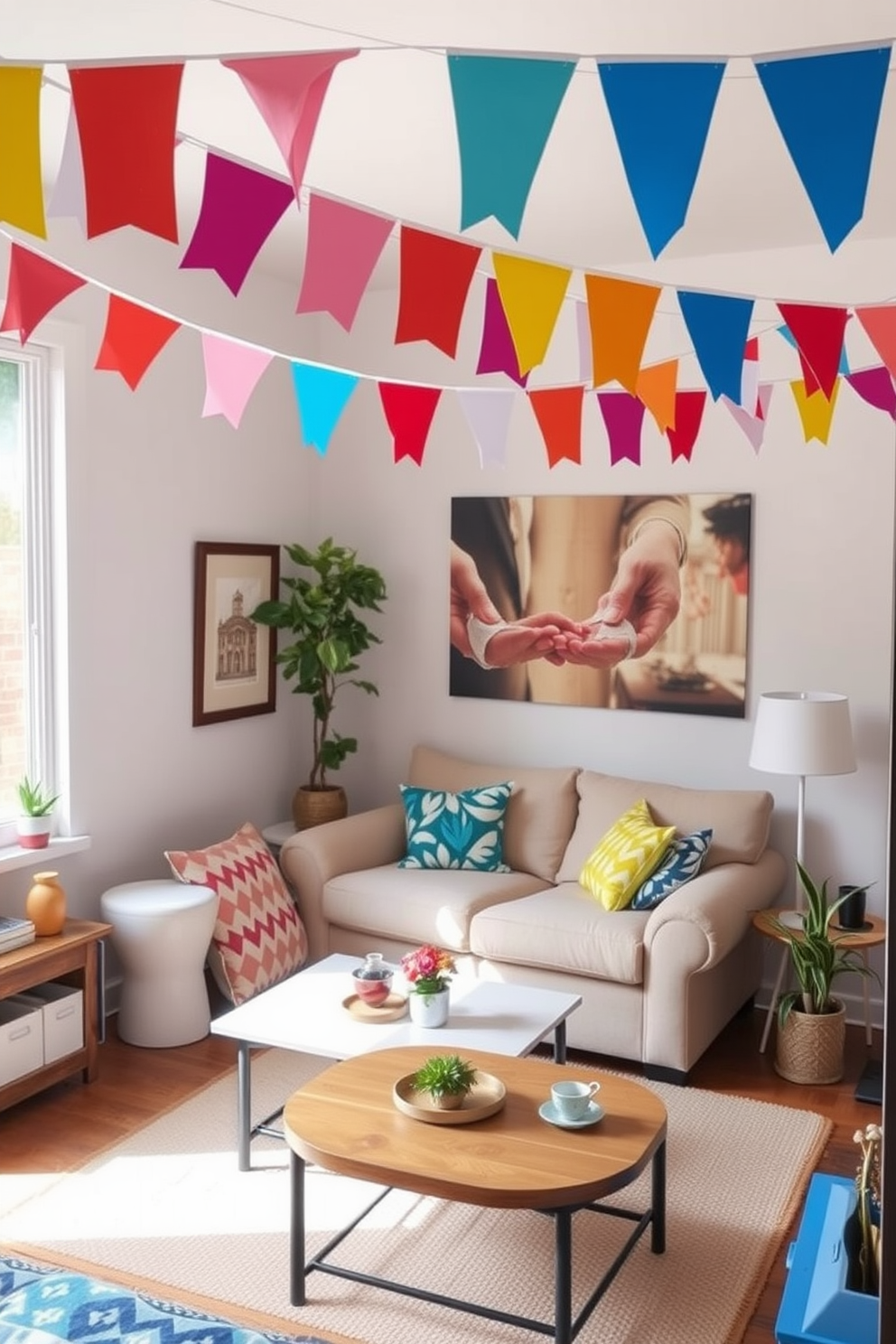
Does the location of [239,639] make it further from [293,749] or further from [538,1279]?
[538,1279]

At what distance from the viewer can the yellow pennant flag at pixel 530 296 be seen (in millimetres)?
2490

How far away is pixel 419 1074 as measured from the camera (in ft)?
9.30

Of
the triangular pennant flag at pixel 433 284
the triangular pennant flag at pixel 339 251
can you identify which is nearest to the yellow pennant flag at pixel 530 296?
the triangular pennant flag at pixel 433 284

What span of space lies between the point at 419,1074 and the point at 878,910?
228cm

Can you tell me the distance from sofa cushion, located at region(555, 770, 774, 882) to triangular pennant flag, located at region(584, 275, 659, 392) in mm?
2127

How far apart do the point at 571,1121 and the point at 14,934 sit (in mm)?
1753

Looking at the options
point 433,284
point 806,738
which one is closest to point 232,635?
point 806,738

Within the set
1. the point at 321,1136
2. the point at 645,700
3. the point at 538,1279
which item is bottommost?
the point at 538,1279

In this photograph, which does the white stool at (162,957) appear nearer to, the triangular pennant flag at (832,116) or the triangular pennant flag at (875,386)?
the triangular pennant flag at (875,386)

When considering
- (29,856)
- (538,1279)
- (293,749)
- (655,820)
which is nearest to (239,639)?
(293,749)

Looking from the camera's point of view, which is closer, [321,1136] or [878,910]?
[321,1136]

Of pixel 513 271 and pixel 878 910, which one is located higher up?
pixel 513 271

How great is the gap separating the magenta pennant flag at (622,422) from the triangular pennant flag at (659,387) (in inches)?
15.8

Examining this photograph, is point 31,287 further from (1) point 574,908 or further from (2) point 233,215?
(1) point 574,908
